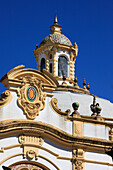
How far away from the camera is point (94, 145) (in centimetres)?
4288

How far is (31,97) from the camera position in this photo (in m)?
41.9

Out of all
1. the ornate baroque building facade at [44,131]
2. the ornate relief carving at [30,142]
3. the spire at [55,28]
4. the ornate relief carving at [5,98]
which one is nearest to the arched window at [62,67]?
the spire at [55,28]

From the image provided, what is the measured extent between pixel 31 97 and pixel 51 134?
8.66 ft

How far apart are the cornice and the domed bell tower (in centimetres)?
1238

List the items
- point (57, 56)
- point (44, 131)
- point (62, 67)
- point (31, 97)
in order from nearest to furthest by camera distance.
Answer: point (44, 131) → point (31, 97) → point (62, 67) → point (57, 56)

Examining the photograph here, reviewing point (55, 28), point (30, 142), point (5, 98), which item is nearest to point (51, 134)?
point (30, 142)

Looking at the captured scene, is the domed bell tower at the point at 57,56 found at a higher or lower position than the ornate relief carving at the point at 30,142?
higher

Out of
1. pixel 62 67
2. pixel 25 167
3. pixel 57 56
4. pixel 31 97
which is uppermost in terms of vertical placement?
pixel 57 56

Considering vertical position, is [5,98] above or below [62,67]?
below

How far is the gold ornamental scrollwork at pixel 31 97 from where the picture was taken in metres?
41.5

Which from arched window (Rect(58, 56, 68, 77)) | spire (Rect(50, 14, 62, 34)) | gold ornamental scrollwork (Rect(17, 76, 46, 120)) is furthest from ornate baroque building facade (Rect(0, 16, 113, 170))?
spire (Rect(50, 14, 62, 34))

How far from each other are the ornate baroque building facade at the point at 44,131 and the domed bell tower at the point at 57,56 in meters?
10.4

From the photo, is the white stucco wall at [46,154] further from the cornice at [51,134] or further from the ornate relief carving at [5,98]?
the ornate relief carving at [5,98]

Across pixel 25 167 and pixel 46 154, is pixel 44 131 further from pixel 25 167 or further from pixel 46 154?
pixel 25 167
